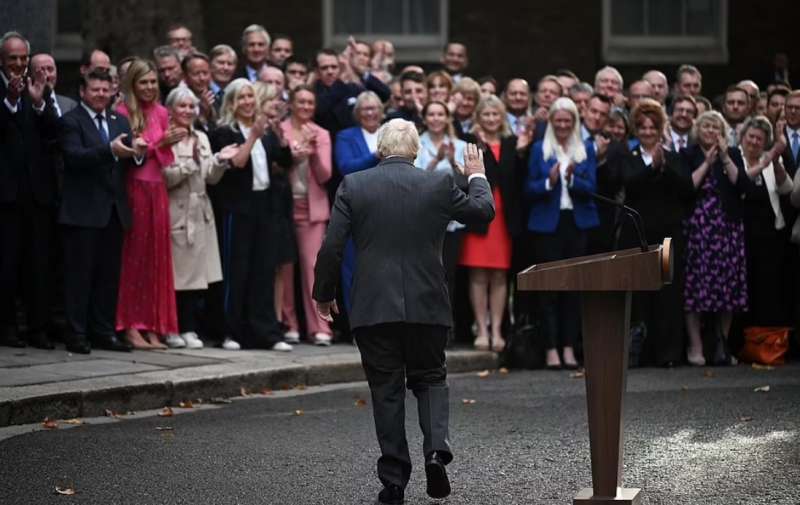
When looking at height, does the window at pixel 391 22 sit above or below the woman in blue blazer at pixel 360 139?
above

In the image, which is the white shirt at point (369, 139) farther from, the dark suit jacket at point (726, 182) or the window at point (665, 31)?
the window at point (665, 31)

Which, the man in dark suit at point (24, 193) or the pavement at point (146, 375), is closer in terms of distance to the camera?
the pavement at point (146, 375)

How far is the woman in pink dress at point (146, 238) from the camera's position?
13359mm

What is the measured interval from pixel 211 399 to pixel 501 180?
3.94m

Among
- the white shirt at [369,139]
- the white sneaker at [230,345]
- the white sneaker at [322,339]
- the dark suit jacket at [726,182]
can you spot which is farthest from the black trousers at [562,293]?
the white sneaker at [230,345]

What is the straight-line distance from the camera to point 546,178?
14422 mm

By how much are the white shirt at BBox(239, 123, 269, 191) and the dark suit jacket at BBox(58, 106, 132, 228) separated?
1.28 metres

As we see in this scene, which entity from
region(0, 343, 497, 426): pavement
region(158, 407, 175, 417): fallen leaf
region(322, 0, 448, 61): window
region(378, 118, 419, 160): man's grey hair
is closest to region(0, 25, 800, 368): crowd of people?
region(0, 343, 497, 426): pavement

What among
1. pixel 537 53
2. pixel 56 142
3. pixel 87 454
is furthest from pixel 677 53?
pixel 87 454

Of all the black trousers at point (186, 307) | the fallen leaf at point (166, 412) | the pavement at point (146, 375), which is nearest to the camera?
the pavement at point (146, 375)

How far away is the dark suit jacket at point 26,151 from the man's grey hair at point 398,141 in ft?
15.8

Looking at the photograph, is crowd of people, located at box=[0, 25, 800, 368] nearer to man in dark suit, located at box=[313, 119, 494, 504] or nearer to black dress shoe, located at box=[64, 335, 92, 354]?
black dress shoe, located at box=[64, 335, 92, 354]

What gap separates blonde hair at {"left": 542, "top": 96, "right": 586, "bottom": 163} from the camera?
14500mm

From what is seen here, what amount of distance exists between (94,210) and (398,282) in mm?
5024
